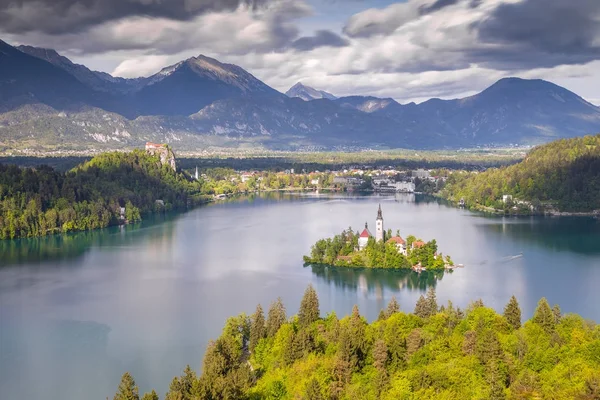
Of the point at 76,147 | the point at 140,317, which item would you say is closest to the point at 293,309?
the point at 140,317

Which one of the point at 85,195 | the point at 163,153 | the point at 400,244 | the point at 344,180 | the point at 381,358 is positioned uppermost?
the point at 163,153

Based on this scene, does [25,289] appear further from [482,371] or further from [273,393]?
[482,371]

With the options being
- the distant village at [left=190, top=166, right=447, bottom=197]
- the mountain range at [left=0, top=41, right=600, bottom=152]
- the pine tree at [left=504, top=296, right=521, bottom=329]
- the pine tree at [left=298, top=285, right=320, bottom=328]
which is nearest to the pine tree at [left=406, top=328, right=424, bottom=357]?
the pine tree at [left=298, top=285, right=320, bottom=328]

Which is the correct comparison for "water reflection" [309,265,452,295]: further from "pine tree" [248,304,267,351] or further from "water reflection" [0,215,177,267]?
"water reflection" [0,215,177,267]

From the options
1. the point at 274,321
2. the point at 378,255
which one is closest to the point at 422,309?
the point at 274,321

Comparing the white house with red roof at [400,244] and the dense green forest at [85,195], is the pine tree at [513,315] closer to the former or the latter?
the white house with red roof at [400,244]

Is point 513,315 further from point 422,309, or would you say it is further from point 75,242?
point 75,242

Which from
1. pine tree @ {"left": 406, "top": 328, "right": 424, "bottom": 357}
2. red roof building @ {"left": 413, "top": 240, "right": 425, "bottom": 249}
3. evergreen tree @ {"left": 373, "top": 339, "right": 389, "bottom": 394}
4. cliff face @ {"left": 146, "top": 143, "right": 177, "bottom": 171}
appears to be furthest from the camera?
cliff face @ {"left": 146, "top": 143, "right": 177, "bottom": 171}
